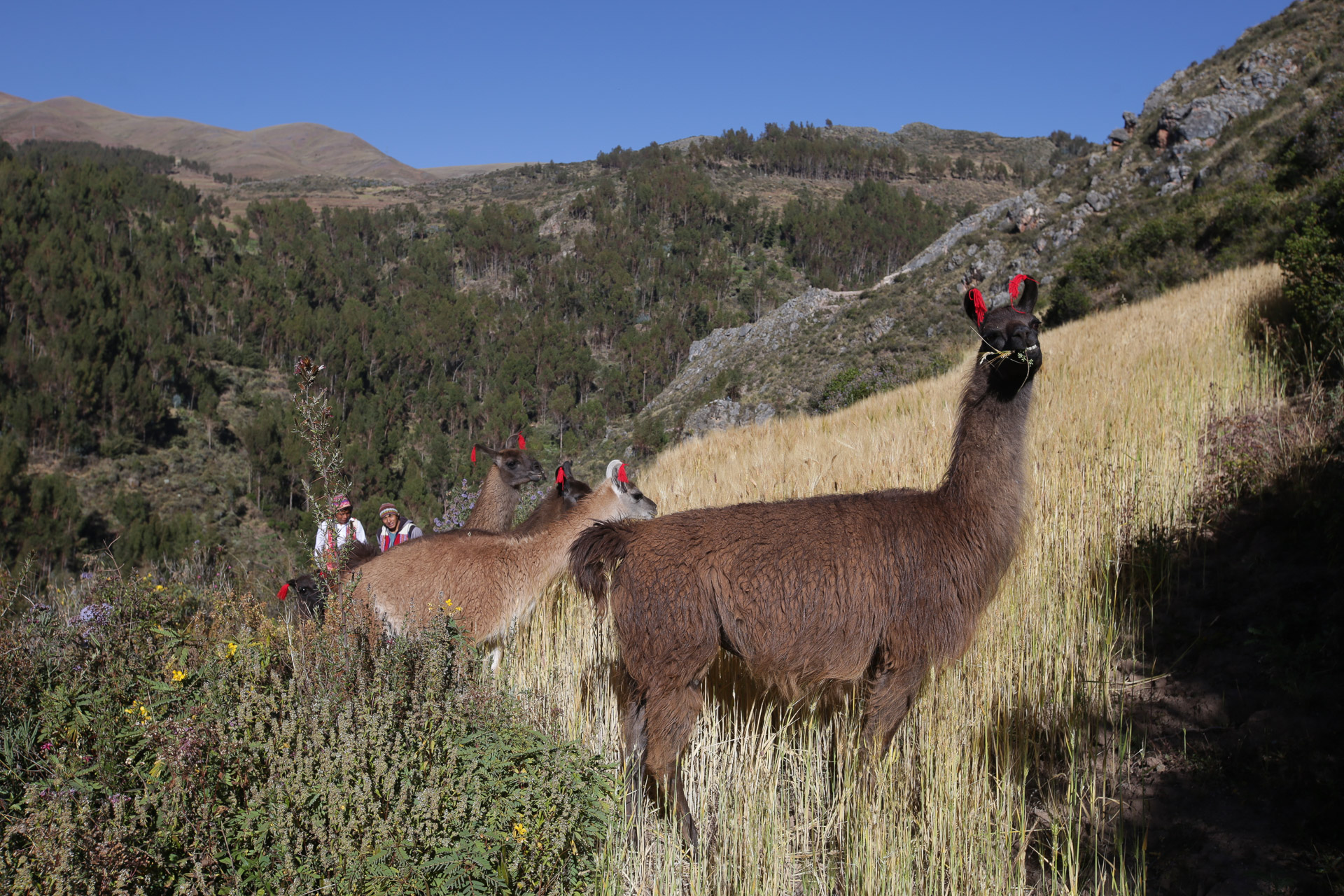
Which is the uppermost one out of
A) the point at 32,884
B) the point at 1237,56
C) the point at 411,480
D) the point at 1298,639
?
the point at 1237,56

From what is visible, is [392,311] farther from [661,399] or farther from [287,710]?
[287,710]

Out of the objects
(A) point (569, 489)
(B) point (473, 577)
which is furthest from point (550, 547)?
(A) point (569, 489)

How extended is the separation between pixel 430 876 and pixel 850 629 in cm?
202

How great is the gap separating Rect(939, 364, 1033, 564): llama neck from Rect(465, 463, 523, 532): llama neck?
5053 mm

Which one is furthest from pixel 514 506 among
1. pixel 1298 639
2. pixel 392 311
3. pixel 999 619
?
pixel 392 311

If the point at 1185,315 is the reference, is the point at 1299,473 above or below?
below

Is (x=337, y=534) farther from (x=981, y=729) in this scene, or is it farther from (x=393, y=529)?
(x=393, y=529)

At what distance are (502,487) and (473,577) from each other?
2.92m

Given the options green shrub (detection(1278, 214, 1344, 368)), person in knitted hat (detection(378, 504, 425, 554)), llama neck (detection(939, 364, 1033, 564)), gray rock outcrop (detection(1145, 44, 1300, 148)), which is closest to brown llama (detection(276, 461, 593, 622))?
person in knitted hat (detection(378, 504, 425, 554))

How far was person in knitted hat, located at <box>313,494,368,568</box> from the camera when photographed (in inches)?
161

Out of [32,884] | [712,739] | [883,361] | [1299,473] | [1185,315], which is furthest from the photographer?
[883,361]

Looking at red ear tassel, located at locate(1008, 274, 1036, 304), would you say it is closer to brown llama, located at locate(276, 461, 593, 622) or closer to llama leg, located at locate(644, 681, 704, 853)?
llama leg, located at locate(644, 681, 704, 853)

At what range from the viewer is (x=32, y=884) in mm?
2293

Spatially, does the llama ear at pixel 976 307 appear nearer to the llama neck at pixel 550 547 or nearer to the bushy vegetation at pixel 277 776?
the llama neck at pixel 550 547
